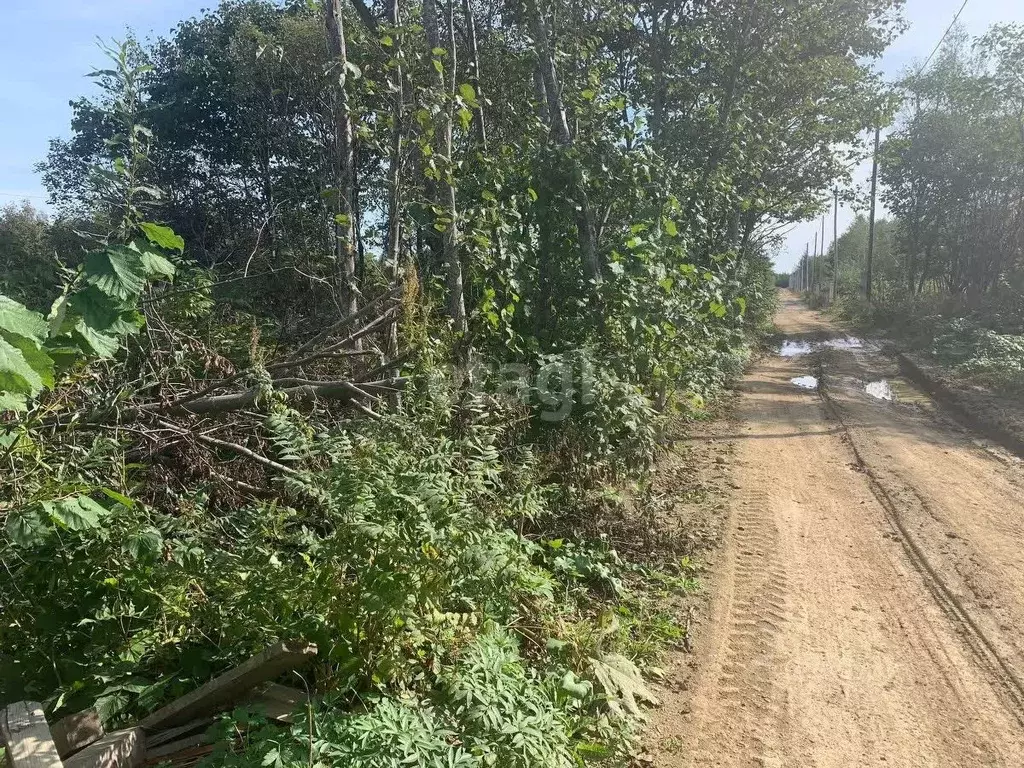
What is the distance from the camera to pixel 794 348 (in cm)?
2144

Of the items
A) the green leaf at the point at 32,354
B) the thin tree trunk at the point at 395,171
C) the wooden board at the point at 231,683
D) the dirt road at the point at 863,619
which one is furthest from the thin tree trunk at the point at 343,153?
the dirt road at the point at 863,619

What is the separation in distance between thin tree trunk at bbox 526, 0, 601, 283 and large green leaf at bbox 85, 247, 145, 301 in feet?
17.7

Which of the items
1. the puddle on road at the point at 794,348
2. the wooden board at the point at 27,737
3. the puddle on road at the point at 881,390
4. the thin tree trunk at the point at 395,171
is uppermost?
the thin tree trunk at the point at 395,171

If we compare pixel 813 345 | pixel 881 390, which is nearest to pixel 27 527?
pixel 881 390

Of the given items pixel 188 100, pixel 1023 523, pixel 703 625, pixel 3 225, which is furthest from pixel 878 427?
pixel 3 225

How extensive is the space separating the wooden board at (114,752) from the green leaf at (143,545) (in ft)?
2.47

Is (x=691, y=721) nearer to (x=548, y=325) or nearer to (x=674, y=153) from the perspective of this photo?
(x=548, y=325)

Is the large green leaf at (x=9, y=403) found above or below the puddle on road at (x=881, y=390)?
above

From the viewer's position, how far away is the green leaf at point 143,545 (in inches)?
125

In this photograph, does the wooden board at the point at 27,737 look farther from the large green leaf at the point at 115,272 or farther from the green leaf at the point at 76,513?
the large green leaf at the point at 115,272

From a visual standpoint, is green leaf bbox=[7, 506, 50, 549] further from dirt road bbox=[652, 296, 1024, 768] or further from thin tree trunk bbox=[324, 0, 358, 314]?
thin tree trunk bbox=[324, 0, 358, 314]

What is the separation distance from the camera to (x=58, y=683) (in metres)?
3.25

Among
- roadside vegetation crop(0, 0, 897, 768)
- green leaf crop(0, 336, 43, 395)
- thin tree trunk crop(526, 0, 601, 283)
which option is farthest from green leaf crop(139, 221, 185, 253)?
thin tree trunk crop(526, 0, 601, 283)

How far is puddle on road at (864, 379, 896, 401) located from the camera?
43.2 feet
